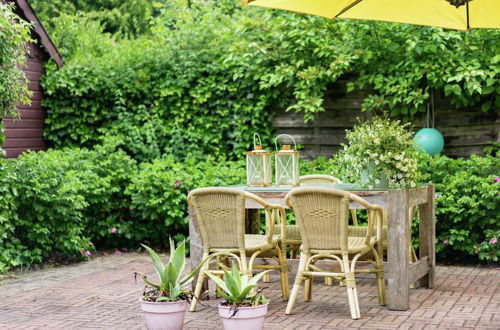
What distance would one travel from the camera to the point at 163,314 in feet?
15.8

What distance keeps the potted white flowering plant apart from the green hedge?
124cm

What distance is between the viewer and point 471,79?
8266 millimetres

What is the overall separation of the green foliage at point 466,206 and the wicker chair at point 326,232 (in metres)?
2.18

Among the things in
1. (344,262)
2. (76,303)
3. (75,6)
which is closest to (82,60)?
(76,303)

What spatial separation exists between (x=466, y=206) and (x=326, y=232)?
2664 millimetres

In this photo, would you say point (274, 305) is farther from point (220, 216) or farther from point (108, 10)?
point (108, 10)

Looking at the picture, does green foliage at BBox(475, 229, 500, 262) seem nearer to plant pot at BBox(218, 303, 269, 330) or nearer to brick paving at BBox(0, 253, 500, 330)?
brick paving at BBox(0, 253, 500, 330)

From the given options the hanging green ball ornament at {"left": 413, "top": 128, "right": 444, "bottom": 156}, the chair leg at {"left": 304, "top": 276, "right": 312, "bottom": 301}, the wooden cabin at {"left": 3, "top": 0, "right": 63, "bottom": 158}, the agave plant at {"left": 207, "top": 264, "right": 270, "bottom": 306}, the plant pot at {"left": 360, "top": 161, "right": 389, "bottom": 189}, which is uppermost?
the wooden cabin at {"left": 3, "top": 0, "right": 63, "bottom": 158}

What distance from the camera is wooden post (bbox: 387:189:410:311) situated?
556cm

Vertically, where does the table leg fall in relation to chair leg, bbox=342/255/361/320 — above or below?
above

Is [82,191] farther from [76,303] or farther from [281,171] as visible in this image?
[281,171]

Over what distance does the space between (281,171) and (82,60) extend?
554 cm

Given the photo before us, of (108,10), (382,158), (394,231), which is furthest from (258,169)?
(108,10)

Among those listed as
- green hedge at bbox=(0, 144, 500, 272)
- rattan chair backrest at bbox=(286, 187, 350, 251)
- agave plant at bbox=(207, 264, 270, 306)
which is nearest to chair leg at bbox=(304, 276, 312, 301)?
rattan chair backrest at bbox=(286, 187, 350, 251)
